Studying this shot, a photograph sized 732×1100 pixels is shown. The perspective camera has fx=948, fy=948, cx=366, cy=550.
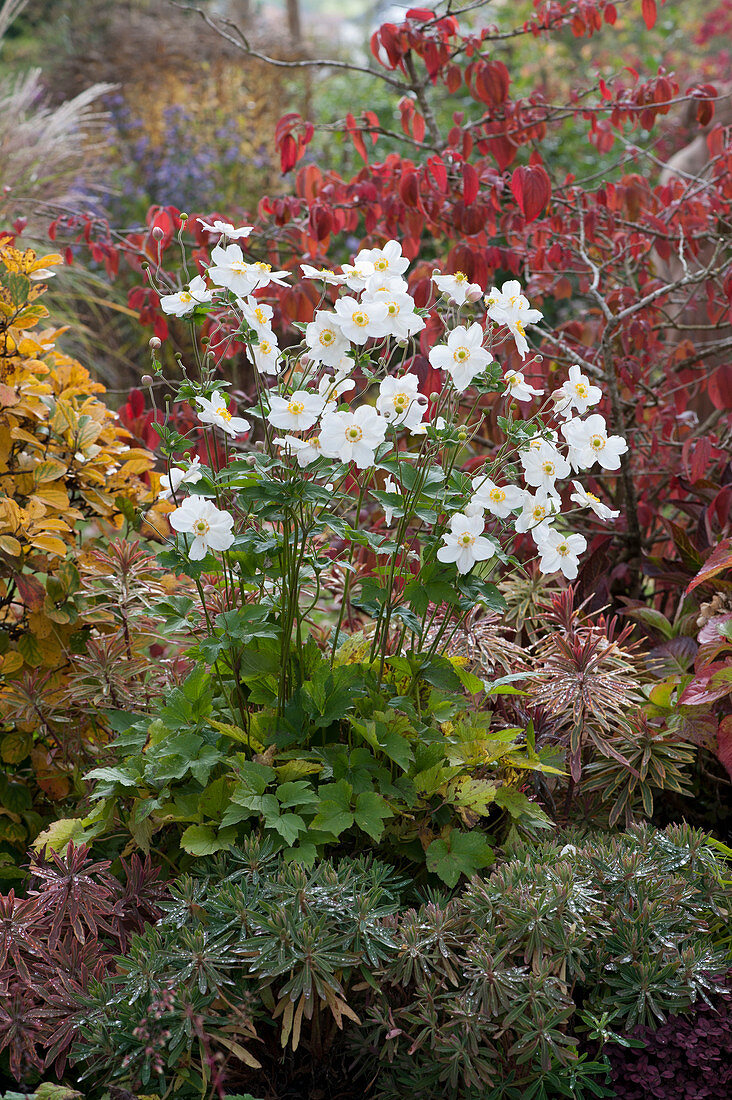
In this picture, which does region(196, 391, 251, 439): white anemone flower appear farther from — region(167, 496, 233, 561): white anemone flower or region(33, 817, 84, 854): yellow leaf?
region(33, 817, 84, 854): yellow leaf

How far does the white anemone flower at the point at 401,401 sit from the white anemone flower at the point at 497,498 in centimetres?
15

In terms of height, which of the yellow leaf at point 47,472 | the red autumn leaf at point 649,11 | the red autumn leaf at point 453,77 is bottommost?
the yellow leaf at point 47,472

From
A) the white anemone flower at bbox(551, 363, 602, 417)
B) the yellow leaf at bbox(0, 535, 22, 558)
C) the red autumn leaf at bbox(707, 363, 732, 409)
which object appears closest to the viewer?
the white anemone flower at bbox(551, 363, 602, 417)

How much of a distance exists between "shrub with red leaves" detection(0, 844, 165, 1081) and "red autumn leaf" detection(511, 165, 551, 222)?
170 cm

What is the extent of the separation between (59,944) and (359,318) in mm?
1091

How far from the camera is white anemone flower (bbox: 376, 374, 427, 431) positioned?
148 cm

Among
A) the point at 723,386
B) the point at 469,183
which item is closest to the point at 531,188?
the point at 469,183

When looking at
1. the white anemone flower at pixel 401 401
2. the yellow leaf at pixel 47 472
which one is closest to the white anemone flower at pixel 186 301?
the white anemone flower at pixel 401 401

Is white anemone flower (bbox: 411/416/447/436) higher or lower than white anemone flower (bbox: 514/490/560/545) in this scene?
higher

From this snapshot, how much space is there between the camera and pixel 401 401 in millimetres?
1475

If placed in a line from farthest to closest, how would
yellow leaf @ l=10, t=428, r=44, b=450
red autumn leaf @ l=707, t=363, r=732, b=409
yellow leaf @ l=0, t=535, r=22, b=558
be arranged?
red autumn leaf @ l=707, t=363, r=732, b=409 < yellow leaf @ l=10, t=428, r=44, b=450 < yellow leaf @ l=0, t=535, r=22, b=558

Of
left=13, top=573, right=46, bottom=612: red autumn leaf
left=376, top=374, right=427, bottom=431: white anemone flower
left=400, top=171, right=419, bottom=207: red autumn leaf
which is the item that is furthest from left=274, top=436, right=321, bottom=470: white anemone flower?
left=400, top=171, right=419, bottom=207: red autumn leaf

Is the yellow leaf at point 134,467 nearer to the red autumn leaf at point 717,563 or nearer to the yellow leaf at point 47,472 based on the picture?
the yellow leaf at point 47,472

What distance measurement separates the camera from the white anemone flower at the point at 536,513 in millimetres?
1561
